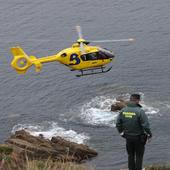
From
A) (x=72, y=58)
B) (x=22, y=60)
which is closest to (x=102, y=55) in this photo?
(x=72, y=58)

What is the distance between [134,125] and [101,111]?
41875 mm

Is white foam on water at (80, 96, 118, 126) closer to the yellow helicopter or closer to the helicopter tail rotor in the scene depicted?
the yellow helicopter

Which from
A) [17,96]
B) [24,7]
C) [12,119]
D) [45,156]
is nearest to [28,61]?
[45,156]

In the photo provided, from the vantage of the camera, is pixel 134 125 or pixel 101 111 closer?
pixel 134 125

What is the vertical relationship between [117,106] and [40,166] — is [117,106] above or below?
below

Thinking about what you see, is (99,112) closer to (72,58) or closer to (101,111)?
(101,111)

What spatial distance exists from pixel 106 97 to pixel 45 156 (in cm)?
2410

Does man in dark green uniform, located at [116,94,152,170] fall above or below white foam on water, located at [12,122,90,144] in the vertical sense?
above

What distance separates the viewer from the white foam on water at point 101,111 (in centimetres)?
5797

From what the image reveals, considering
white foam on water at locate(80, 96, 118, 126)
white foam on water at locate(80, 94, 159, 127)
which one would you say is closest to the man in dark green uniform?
white foam on water at locate(80, 94, 159, 127)

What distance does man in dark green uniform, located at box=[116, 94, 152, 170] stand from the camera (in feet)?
60.3

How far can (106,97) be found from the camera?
63.9 meters

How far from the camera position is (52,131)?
5691 centimetres

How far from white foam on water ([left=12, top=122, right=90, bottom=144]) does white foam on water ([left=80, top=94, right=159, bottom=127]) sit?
10.8 ft
